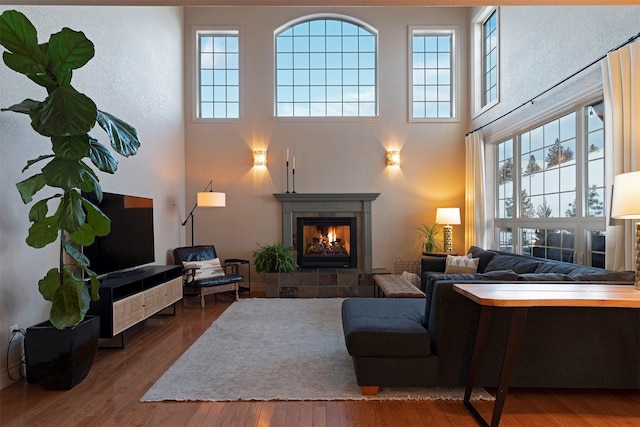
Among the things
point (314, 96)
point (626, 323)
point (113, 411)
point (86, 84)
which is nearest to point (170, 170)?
point (86, 84)

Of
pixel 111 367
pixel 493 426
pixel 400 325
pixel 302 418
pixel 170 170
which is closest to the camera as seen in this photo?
pixel 493 426

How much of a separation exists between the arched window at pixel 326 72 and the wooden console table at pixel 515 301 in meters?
4.70

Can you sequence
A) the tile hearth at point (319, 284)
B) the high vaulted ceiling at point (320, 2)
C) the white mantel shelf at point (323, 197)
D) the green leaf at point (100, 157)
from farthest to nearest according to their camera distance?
1. the white mantel shelf at point (323, 197)
2. the tile hearth at point (319, 284)
3. the green leaf at point (100, 157)
4. the high vaulted ceiling at point (320, 2)

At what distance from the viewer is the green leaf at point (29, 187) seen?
2.33 meters

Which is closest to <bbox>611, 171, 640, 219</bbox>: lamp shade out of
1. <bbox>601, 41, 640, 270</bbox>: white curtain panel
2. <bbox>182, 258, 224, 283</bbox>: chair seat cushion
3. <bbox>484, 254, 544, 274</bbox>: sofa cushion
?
<bbox>601, 41, 640, 270</bbox>: white curtain panel

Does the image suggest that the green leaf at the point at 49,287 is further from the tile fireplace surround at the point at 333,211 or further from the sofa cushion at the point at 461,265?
the sofa cushion at the point at 461,265

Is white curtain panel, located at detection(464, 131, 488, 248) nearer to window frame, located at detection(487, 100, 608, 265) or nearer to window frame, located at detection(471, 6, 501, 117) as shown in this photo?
window frame, located at detection(487, 100, 608, 265)

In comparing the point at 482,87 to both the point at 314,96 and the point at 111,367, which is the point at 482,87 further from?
the point at 111,367

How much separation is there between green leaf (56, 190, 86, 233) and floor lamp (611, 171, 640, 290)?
3.44 metres

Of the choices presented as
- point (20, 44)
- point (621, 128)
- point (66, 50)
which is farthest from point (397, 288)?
point (20, 44)

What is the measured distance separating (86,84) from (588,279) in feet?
15.2

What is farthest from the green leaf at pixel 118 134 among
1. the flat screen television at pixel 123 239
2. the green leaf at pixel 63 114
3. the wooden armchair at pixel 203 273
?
the wooden armchair at pixel 203 273

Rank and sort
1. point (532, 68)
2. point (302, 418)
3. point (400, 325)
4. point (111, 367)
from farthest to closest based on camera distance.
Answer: point (532, 68) < point (111, 367) < point (400, 325) < point (302, 418)

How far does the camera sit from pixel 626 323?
234cm
